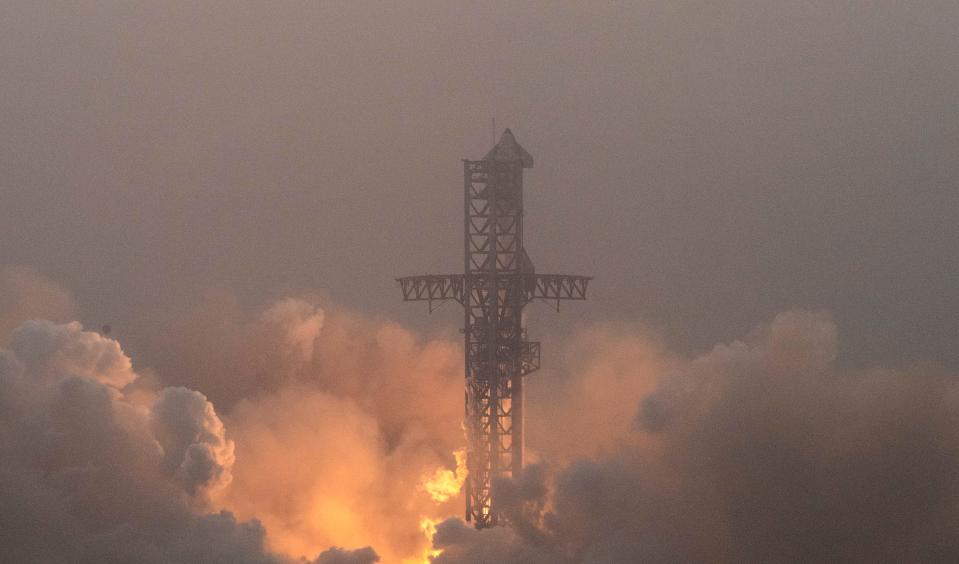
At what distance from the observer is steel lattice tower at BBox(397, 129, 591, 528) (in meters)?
87.7

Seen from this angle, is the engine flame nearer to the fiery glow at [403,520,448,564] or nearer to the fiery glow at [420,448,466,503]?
the fiery glow at [403,520,448,564]

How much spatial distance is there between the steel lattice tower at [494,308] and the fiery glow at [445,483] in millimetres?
2094

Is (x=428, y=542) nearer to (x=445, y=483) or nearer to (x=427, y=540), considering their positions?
(x=427, y=540)

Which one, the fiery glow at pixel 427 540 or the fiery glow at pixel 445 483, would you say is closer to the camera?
the fiery glow at pixel 427 540

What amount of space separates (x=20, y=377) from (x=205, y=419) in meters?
7.72

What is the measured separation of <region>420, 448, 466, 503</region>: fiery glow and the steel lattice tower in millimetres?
2094

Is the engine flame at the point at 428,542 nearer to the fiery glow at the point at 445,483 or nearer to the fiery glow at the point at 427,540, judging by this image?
the fiery glow at the point at 427,540

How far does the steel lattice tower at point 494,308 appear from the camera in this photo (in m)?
87.7

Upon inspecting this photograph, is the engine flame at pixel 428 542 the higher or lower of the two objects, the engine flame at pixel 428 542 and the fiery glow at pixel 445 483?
the lower

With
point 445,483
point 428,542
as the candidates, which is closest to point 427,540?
point 428,542

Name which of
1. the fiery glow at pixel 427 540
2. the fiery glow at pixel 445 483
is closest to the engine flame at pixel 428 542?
the fiery glow at pixel 427 540

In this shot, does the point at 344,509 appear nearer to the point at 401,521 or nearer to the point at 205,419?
the point at 401,521

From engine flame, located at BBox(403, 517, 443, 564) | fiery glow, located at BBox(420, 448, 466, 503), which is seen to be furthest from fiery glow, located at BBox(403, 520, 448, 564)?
fiery glow, located at BBox(420, 448, 466, 503)

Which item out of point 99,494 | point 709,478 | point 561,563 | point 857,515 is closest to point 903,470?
point 857,515
